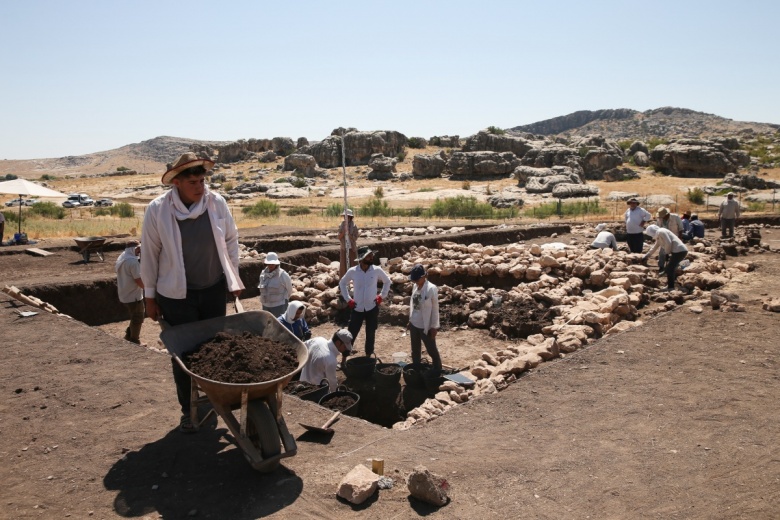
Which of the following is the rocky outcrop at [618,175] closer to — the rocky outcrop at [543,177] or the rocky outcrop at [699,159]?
the rocky outcrop at [699,159]

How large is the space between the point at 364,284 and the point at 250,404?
4803 millimetres

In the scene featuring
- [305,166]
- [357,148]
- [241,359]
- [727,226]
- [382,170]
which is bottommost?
[727,226]

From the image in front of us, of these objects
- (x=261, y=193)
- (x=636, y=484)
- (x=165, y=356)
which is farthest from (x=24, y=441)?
(x=261, y=193)

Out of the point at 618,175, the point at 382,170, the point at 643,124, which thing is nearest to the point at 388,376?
the point at 618,175

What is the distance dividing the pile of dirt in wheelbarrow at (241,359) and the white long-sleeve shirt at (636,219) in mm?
11473

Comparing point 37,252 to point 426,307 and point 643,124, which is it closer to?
point 426,307

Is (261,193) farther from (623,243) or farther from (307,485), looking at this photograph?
(307,485)

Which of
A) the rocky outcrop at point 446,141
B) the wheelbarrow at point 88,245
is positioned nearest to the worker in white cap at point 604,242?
the wheelbarrow at point 88,245

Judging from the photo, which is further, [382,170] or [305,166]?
[305,166]

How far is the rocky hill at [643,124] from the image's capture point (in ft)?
384

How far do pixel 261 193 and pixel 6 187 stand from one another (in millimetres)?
31977

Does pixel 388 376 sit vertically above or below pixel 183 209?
below

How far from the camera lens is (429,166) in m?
56.3

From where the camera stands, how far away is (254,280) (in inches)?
547
